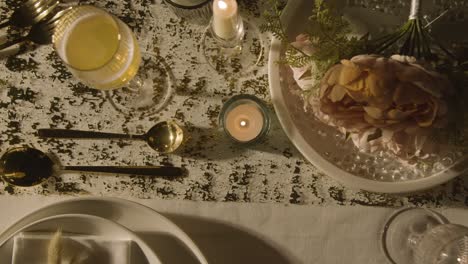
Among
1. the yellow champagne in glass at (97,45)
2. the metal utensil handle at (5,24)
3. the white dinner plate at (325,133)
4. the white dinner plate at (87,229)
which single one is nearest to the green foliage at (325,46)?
the white dinner plate at (325,133)

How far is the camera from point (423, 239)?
→ 772 millimetres

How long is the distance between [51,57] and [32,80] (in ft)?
0.17

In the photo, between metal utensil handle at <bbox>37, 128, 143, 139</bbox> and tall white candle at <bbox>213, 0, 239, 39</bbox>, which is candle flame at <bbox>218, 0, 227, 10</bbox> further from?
metal utensil handle at <bbox>37, 128, 143, 139</bbox>

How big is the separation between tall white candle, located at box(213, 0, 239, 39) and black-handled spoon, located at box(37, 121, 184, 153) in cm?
18

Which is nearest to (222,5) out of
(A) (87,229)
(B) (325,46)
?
(B) (325,46)

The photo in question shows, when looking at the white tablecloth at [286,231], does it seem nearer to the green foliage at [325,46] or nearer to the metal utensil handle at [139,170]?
the metal utensil handle at [139,170]

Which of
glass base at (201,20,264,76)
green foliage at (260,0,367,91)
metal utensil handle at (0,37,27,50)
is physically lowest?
green foliage at (260,0,367,91)

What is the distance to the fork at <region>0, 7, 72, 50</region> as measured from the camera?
808 millimetres

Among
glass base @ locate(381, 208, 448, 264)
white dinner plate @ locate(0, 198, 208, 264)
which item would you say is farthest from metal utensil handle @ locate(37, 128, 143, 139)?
glass base @ locate(381, 208, 448, 264)

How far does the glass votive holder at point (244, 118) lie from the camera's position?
0.78m

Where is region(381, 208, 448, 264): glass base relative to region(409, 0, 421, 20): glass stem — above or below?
below

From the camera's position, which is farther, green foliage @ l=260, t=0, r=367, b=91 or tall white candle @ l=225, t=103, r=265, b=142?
tall white candle @ l=225, t=103, r=265, b=142

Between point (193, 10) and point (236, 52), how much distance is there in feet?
0.33

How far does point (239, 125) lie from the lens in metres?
0.80
